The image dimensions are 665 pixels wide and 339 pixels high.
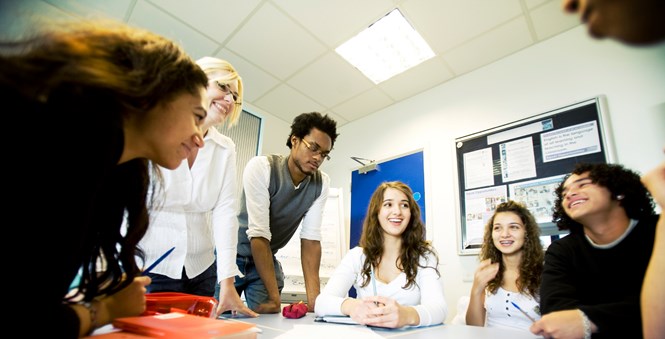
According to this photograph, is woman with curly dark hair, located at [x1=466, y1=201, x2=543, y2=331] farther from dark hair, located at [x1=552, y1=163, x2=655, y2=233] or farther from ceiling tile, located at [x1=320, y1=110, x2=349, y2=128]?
ceiling tile, located at [x1=320, y1=110, x2=349, y2=128]

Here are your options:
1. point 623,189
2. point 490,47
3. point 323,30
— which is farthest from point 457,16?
point 623,189

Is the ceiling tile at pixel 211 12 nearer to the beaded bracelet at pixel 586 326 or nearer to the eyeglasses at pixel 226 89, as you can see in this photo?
the eyeglasses at pixel 226 89

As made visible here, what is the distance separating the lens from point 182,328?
57 cm

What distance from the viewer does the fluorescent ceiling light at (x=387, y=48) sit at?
2362mm

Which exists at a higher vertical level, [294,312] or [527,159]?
[527,159]

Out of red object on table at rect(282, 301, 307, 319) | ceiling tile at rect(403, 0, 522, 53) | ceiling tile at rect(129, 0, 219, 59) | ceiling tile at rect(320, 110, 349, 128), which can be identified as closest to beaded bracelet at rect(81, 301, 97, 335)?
red object on table at rect(282, 301, 307, 319)

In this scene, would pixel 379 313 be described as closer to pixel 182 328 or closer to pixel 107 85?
pixel 182 328

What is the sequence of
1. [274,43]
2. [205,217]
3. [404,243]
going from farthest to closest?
[274,43] → [404,243] → [205,217]

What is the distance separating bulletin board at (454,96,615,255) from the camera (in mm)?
1984

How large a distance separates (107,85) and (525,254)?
6.88 feet

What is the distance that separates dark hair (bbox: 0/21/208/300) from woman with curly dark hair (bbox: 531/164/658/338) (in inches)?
46.8

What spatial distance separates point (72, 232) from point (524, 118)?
269 centimetres

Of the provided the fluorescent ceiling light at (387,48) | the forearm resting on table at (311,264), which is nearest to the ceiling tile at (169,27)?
the fluorescent ceiling light at (387,48)

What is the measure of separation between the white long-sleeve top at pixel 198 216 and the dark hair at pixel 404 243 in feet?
2.16
